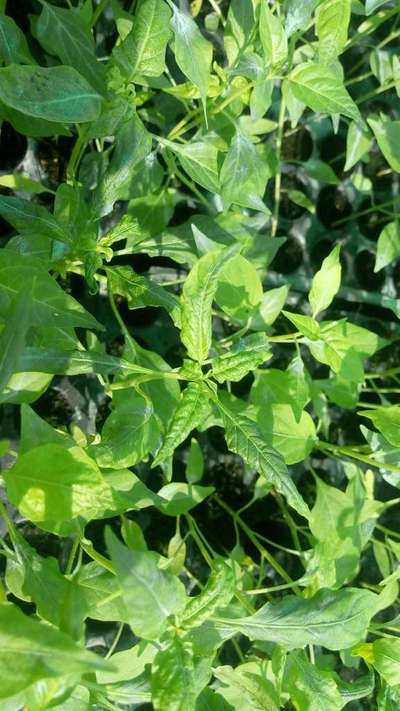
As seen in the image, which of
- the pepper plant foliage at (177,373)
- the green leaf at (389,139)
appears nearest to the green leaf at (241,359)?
the pepper plant foliage at (177,373)

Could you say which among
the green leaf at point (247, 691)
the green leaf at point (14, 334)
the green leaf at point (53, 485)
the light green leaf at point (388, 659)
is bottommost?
the light green leaf at point (388, 659)

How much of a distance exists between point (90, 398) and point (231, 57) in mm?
385

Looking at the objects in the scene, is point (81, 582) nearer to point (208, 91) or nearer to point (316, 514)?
point (316, 514)

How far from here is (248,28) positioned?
681 millimetres

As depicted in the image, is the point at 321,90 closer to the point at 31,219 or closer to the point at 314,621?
the point at 31,219

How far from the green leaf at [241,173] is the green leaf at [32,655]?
416mm

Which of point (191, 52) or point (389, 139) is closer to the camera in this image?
point (191, 52)

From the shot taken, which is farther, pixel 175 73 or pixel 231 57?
pixel 175 73

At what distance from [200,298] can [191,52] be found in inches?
8.8

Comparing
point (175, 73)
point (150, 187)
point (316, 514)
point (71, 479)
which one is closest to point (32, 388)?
point (71, 479)

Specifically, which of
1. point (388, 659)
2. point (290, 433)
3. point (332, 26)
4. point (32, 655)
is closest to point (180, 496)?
point (290, 433)

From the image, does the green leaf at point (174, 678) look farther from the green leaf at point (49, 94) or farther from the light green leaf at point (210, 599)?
the green leaf at point (49, 94)

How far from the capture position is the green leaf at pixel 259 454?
0.51 m

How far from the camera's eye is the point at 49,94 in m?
0.54
